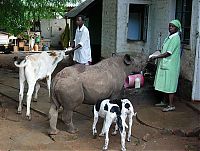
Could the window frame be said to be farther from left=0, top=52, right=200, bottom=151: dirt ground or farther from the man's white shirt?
left=0, top=52, right=200, bottom=151: dirt ground

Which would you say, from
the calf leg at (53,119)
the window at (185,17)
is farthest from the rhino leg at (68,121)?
the window at (185,17)

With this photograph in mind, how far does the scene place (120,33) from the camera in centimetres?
979

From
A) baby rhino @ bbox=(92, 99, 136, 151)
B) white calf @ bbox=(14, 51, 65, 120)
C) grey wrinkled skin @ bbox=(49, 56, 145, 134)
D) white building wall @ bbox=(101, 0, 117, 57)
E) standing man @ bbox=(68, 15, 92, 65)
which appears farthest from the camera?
white building wall @ bbox=(101, 0, 117, 57)

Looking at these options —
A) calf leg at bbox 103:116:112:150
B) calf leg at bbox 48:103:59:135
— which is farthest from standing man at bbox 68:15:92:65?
calf leg at bbox 103:116:112:150

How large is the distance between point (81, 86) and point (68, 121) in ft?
2.21

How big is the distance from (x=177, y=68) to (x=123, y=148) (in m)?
2.69

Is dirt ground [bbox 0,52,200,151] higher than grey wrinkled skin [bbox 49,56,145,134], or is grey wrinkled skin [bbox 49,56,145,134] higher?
grey wrinkled skin [bbox 49,56,145,134]

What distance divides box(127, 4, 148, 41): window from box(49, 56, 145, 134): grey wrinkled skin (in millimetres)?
4063

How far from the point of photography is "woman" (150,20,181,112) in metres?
6.69

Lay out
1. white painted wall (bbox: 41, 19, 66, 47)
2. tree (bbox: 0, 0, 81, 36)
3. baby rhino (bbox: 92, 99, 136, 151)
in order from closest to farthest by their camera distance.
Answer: baby rhino (bbox: 92, 99, 136, 151)
tree (bbox: 0, 0, 81, 36)
white painted wall (bbox: 41, 19, 66, 47)

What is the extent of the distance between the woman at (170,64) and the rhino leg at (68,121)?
220 cm

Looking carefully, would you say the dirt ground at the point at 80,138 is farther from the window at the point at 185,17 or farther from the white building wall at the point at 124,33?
the white building wall at the point at 124,33

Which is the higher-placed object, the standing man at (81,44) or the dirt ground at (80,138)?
the standing man at (81,44)

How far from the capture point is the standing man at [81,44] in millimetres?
7311
